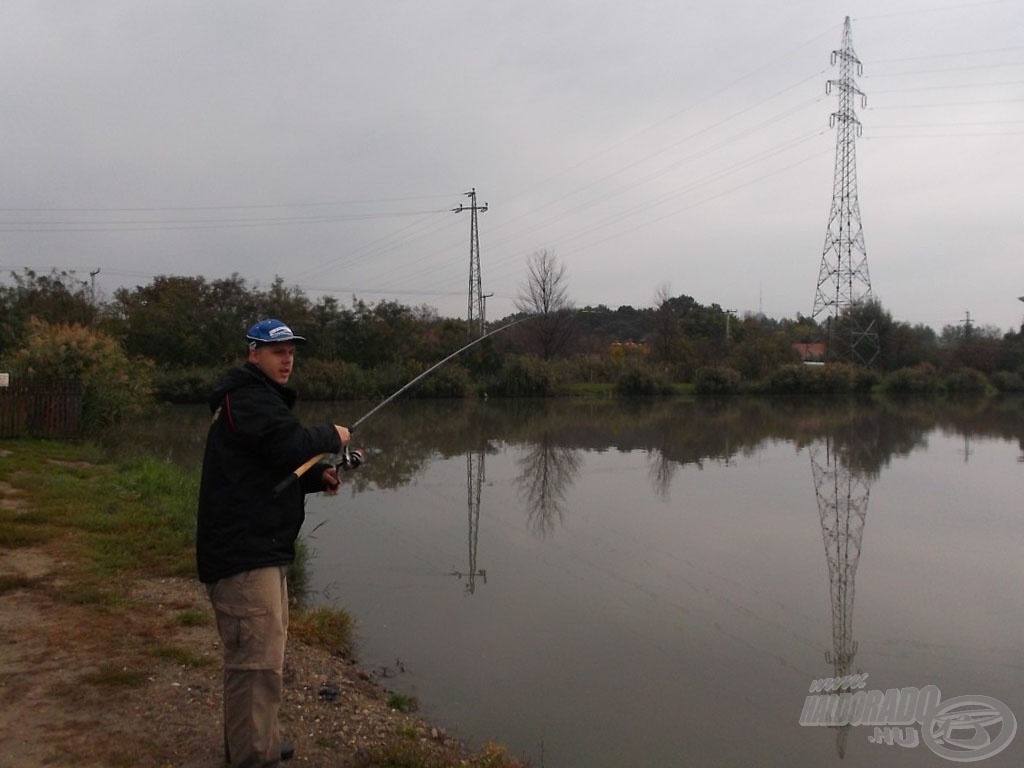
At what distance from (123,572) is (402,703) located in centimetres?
280

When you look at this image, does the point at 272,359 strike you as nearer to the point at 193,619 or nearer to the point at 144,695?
the point at 144,695

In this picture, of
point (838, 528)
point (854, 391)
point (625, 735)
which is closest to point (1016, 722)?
point (625, 735)

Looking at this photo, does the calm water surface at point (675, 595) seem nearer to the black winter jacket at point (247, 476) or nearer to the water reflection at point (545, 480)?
the water reflection at point (545, 480)

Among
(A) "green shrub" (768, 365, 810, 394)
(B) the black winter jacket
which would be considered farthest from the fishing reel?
(A) "green shrub" (768, 365, 810, 394)

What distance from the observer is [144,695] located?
162 inches

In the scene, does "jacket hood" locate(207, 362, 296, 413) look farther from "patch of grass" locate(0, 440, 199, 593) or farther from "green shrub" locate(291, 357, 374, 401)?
"green shrub" locate(291, 357, 374, 401)

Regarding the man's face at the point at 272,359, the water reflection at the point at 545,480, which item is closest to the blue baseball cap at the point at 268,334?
the man's face at the point at 272,359

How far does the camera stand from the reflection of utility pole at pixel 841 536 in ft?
19.2

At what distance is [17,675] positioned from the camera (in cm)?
424

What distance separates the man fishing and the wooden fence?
14.0 meters

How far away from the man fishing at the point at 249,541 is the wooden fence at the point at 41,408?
14.0m

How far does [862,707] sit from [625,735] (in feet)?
5.14

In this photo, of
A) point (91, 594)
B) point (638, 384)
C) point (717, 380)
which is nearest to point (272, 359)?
point (91, 594)

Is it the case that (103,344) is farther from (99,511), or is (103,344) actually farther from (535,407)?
(535,407)
